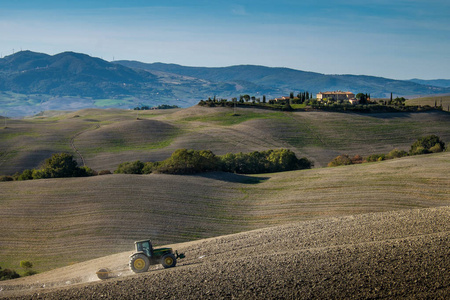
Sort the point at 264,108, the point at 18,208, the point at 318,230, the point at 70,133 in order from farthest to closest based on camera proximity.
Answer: the point at 264,108
the point at 70,133
the point at 18,208
the point at 318,230

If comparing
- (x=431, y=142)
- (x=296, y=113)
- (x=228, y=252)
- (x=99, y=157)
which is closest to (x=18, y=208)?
(x=228, y=252)

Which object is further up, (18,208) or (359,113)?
(359,113)

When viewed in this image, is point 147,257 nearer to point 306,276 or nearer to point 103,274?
point 103,274

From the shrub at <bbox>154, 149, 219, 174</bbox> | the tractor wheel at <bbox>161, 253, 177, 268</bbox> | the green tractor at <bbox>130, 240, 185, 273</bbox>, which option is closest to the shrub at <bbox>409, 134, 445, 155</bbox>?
the shrub at <bbox>154, 149, 219, 174</bbox>

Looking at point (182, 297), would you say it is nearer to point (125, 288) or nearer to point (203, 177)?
point (125, 288)

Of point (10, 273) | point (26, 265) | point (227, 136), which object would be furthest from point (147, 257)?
point (227, 136)

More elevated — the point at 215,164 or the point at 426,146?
the point at 426,146

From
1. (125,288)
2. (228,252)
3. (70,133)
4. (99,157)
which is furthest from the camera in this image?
(70,133)
